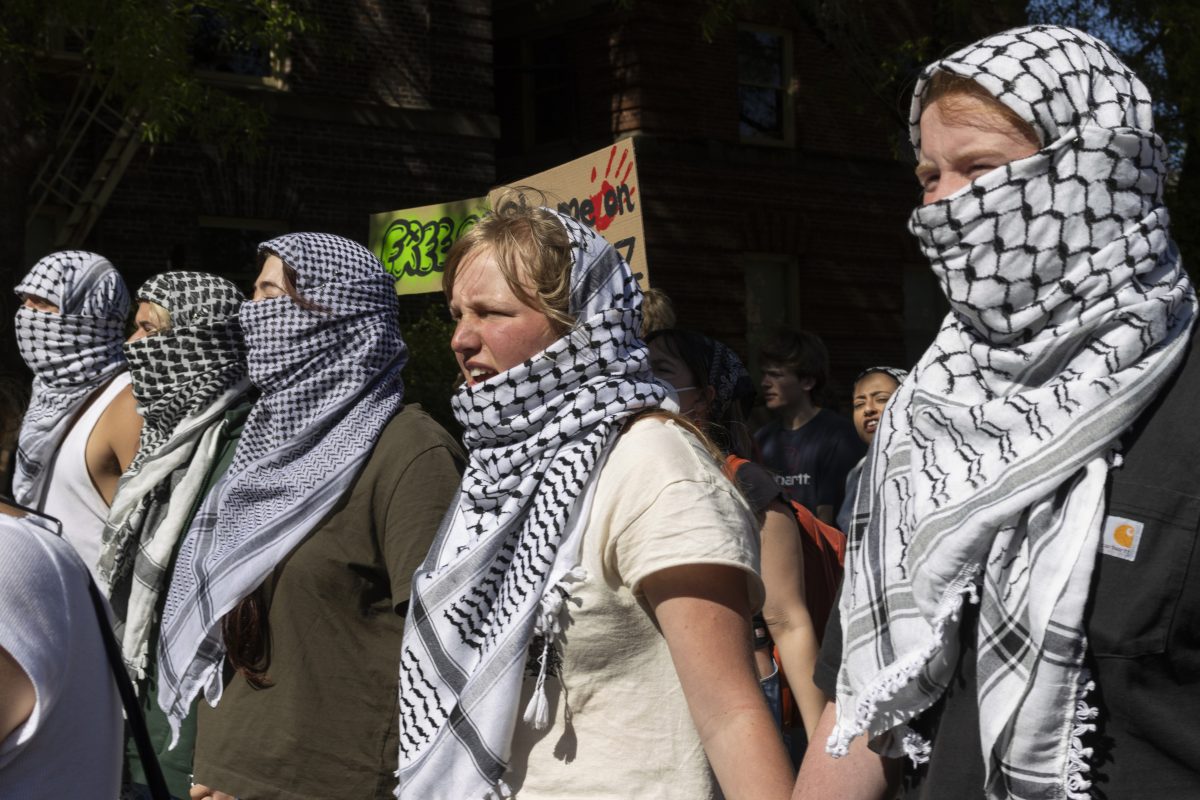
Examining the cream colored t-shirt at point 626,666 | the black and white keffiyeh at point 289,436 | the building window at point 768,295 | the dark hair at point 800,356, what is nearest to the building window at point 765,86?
the building window at point 768,295

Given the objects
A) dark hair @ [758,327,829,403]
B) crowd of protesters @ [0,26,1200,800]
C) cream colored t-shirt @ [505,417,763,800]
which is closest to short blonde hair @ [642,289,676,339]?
crowd of protesters @ [0,26,1200,800]

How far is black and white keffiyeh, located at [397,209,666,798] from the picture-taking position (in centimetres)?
264

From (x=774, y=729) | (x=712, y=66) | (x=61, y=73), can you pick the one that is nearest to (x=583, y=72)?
(x=712, y=66)

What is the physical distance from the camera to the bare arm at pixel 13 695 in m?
2.34

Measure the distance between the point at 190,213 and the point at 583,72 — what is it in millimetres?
7133

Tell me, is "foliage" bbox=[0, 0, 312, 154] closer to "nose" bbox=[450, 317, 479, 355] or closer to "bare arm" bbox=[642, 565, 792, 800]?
"nose" bbox=[450, 317, 479, 355]

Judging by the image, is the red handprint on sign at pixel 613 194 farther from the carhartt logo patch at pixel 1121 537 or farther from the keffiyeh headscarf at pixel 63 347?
the carhartt logo patch at pixel 1121 537

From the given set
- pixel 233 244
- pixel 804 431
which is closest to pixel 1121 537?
pixel 804 431

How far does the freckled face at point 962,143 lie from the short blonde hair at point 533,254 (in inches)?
30.0

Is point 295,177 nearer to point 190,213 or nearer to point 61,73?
point 190,213

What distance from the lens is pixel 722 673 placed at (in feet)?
8.11

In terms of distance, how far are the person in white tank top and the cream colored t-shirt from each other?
2.41 meters

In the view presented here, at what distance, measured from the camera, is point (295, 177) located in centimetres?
1695

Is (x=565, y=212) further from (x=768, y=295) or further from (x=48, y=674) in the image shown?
(x=768, y=295)
